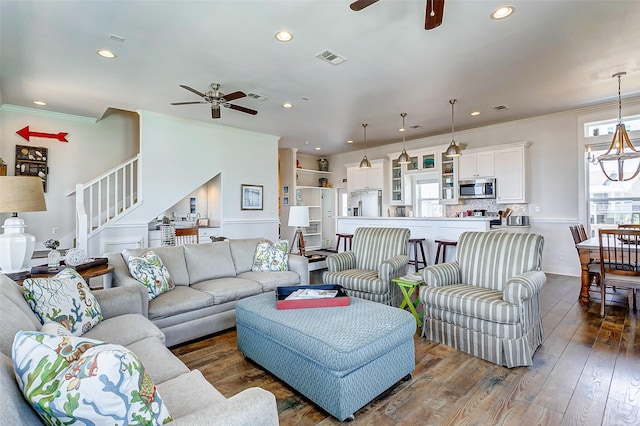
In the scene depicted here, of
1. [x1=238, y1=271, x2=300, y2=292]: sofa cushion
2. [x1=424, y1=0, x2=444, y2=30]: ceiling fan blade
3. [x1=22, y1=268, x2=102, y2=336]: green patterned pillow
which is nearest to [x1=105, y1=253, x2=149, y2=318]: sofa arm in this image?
[x1=22, y1=268, x2=102, y2=336]: green patterned pillow

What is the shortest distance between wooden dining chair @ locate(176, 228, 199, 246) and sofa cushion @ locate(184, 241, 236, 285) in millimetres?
2099

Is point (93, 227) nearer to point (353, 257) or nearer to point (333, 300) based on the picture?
point (353, 257)

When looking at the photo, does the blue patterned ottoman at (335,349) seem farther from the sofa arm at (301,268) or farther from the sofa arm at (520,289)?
the sofa arm at (301,268)

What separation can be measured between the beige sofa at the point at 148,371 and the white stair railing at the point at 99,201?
2858mm

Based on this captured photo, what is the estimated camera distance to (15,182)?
8.02 ft

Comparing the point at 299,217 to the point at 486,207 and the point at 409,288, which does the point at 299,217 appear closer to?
the point at 409,288

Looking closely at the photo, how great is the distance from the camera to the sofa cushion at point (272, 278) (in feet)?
11.5

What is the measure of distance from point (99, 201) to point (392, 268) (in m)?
4.64

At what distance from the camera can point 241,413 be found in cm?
103

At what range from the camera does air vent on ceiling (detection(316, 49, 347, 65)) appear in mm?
3340

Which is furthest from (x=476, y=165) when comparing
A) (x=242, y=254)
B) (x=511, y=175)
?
(x=242, y=254)

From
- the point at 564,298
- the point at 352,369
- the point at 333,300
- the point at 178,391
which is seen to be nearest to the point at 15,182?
the point at 178,391

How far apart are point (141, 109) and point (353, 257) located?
426 centimetres

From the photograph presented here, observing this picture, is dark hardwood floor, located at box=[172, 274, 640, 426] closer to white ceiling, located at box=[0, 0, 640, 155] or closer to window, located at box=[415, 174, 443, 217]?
white ceiling, located at box=[0, 0, 640, 155]
